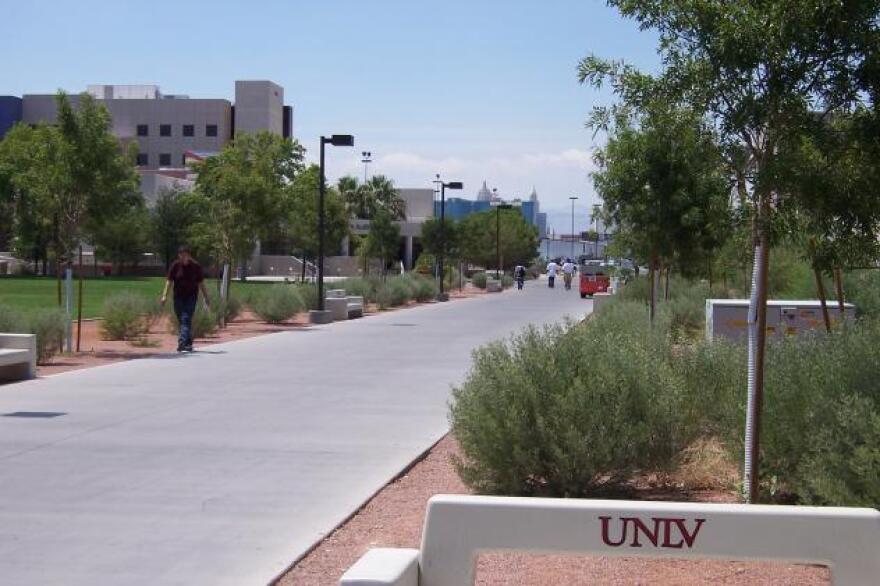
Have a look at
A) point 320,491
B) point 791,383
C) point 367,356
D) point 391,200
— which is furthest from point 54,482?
point 391,200

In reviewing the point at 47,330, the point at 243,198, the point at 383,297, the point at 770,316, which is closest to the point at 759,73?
the point at 770,316

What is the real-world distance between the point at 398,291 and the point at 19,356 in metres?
26.0

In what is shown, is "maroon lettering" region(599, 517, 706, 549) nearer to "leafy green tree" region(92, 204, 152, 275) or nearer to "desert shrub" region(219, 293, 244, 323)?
"desert shrub" region(219, 293, 244, 323)

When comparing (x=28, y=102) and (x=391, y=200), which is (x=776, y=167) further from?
(x=28, y=102)

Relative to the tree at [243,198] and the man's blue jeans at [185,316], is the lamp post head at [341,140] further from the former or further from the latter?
A: the man's blue jeans at [185,316]

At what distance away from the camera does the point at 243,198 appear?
2648 cm

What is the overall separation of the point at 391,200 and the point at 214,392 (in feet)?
226

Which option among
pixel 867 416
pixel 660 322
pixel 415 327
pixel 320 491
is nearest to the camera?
pixel 867 416

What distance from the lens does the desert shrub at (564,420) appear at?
7.57 m

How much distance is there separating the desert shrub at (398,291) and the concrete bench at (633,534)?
34.5 metres

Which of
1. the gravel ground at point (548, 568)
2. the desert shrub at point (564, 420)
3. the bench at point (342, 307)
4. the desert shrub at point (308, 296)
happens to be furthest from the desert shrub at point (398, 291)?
the gravel ground at point (548, 568)

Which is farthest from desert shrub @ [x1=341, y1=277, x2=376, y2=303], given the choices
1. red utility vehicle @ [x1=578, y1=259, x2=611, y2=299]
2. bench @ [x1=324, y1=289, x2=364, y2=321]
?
red utility vehicle @ [x1=578, y1=259, x2=611, y2=299]

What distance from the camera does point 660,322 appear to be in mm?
16422

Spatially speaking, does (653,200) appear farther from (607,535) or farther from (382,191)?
(382,191)
